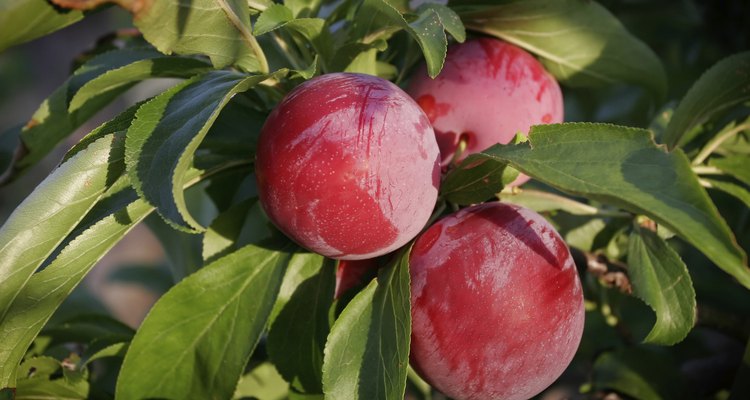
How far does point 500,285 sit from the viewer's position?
70cm

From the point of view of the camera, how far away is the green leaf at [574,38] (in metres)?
0.88

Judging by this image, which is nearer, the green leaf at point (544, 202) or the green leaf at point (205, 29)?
the green leaf at point (205, 29)

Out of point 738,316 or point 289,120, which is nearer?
point 289,120

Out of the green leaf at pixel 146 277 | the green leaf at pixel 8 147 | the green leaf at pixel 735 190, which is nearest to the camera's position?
the green leaf at pixel 735 190

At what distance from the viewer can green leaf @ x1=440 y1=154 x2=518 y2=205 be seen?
731 millimetres

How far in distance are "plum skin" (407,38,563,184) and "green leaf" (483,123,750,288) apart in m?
0.15

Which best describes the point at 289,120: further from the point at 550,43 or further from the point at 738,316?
the point at 738,316

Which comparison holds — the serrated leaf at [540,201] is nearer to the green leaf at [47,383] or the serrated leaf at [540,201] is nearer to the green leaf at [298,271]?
the green leaf at [298,271]

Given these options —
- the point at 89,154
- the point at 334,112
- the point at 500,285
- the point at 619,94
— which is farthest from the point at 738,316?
the point at 89,154

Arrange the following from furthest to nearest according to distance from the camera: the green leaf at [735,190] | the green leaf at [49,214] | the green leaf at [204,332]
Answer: the green leaf at [735,190]
the green leaf at [204,332]
the green leaf at [49,214]

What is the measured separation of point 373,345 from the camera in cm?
72

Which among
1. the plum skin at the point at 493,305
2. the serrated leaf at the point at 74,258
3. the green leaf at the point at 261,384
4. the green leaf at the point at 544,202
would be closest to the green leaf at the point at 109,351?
the serrated leaf at the point at 74,258

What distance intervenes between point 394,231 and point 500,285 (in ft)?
0.36

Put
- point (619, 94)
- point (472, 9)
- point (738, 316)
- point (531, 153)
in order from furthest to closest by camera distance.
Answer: point (619, 94), point (738, 316), point (472, 9), point (531, 153)
